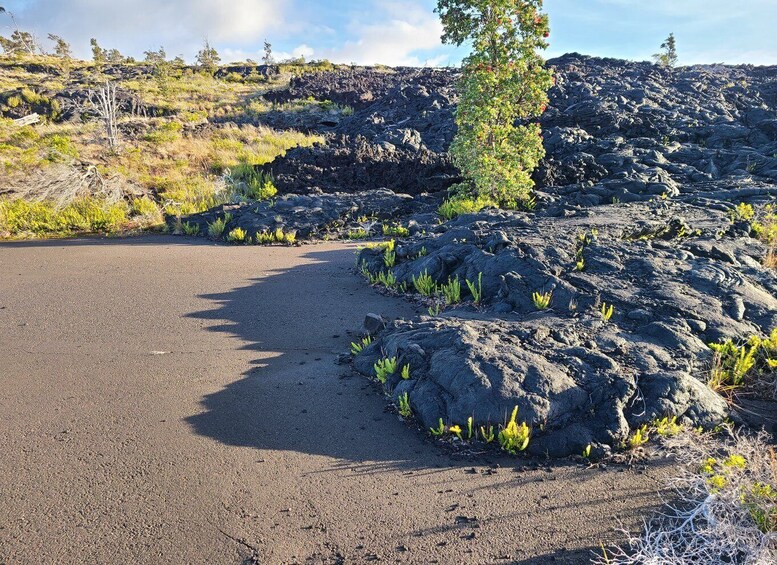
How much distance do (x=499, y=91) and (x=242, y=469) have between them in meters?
9.65

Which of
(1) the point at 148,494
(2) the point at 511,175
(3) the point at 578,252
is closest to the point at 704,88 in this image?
(2) the point at 511,175

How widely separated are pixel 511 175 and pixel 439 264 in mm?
4949

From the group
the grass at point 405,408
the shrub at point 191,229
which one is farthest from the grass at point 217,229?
the grass at point 405,408

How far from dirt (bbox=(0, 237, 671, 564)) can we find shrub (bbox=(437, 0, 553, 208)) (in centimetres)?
657

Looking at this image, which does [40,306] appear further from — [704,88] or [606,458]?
[704,88]

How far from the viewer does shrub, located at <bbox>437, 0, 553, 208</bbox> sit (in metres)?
10.2

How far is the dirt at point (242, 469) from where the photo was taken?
2.54 m

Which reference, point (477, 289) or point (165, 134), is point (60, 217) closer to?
point (477, 289)

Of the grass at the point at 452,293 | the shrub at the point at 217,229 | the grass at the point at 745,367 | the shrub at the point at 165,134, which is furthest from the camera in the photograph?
the shrub at the point at 165,134

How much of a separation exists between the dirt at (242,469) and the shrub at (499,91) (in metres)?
6.57

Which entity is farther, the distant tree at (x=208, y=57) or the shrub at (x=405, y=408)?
the distant tree at (x=208, y=57)

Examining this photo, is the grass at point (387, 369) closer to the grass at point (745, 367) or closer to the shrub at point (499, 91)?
the grass at point (745, 367)

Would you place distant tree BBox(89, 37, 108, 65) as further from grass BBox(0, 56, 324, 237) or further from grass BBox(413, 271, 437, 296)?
grass BBox(413, 271, 437, 296)

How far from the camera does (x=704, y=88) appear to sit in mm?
23297
